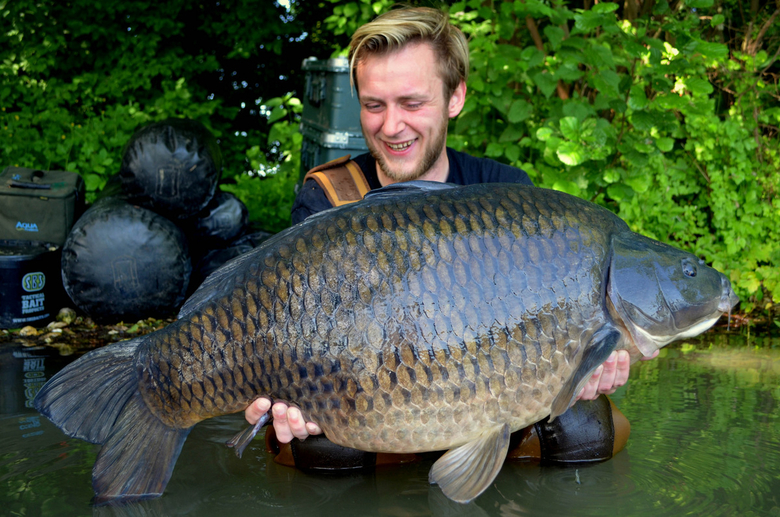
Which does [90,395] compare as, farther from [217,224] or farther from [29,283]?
[217,224]

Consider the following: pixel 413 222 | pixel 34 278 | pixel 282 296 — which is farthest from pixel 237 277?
pixel 34 278

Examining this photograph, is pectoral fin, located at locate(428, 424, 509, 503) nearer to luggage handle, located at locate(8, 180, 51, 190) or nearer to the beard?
the beard

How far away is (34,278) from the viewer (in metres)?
3.87

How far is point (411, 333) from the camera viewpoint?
1692 millimetres

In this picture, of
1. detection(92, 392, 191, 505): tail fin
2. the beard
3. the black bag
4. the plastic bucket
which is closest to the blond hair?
the beard

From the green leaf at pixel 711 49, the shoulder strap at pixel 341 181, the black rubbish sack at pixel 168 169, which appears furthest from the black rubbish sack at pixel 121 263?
the green leaf at pixel 711 49

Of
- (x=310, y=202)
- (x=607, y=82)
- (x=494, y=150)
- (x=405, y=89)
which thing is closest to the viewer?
(x=405, y=89)

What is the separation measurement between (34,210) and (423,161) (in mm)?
2660

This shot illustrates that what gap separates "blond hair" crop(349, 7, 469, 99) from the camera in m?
2.51

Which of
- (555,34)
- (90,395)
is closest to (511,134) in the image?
(555,34)

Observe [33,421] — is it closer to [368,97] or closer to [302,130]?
[368,97]

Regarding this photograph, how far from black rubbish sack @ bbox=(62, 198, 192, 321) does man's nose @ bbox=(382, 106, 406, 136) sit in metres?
1.78

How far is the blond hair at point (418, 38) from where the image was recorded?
2510 mm

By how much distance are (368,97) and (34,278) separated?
2.35 meters
